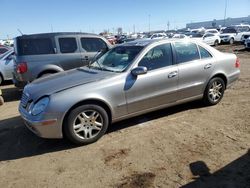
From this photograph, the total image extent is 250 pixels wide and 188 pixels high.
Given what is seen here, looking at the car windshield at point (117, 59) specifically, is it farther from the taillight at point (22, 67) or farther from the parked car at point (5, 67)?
the parked car at point (5, 67)

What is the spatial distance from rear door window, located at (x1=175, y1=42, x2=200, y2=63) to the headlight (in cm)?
274

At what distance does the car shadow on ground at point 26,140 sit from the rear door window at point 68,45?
2975 millimetres

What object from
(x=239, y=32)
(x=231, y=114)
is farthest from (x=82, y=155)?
(x=239, y=32)

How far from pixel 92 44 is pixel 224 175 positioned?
256 inches

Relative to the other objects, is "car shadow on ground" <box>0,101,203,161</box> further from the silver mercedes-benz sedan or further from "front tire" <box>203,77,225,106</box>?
"front tire" <box>203,77,225,106</box>

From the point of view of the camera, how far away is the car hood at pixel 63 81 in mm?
4906

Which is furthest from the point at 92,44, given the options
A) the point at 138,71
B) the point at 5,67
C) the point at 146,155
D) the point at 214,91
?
the point at 146,155

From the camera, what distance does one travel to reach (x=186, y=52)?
6.21 m

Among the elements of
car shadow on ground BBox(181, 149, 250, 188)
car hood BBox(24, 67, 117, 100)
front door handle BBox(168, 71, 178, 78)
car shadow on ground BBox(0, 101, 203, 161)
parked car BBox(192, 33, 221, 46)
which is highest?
Result: car hood BBox(24, 67, 117, 100)

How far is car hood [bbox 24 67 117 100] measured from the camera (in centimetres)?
491

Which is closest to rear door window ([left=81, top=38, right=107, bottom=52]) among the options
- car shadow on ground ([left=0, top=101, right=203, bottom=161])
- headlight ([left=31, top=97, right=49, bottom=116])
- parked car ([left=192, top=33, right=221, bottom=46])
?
car shadow on ground ([left=0, top=101, right=203, bottom=161])

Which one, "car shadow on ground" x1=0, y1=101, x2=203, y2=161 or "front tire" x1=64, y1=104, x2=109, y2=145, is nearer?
"front tire" x1=64, y1=104, x2=109, y2=145

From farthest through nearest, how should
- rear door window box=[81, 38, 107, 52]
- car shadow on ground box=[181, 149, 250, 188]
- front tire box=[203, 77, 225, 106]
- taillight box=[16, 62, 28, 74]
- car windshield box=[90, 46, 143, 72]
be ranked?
1. rear door window box=[81, 38, 107, 52]
2. taillight box=[16, 62, 28, 74]
3. front tire box=[203, 77, 225, 106]
4. car windshield box=[90, 46, 143, 72]
5. car shadow on ground box=[181, 149, 250, 188]

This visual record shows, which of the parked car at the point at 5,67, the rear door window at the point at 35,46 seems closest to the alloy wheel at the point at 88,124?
the rear door window at the point at 35,46
